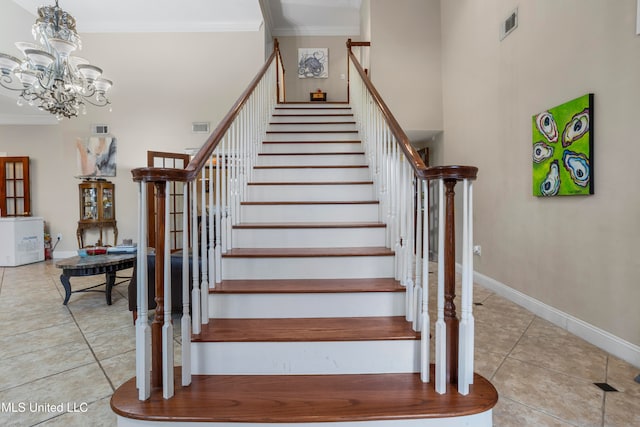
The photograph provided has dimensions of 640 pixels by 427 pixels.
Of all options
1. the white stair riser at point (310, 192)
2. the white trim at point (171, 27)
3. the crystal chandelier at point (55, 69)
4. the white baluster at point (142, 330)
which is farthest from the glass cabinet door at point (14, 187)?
the white baluster at point (142, 330)

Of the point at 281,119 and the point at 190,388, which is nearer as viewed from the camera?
the point at 190,388

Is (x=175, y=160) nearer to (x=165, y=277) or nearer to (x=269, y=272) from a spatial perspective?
(x=269, y=272)

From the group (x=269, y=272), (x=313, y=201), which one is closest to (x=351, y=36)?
(x=313, y=201)

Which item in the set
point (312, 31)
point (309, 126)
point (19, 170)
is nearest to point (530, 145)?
point (309, 126)

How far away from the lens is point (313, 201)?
2.78 meters

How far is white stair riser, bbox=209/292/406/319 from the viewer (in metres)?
1.78

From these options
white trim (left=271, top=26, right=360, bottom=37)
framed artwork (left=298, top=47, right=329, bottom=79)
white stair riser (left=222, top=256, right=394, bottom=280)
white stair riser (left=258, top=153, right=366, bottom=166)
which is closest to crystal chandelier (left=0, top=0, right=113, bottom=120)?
white stair riser (left=258, top=153, right=366, bottom=166)

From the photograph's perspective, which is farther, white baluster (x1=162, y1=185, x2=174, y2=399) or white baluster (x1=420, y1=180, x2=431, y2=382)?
white baluster (x1=420, y1=180, x2=431, y2=382)

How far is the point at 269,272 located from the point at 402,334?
0.93m

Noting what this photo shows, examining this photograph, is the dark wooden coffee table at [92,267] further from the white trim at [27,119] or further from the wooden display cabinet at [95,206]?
the white trim at [27,119]

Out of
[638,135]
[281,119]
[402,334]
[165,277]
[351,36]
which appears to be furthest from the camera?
[351,36]

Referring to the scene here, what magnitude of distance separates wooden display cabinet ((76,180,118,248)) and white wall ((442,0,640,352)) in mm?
6044

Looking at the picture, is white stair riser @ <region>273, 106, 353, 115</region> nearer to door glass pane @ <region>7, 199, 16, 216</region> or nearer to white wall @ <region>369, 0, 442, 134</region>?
white wall @ <region>369, 0, 442, 134</region>

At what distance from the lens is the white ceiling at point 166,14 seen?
510 centimetres
